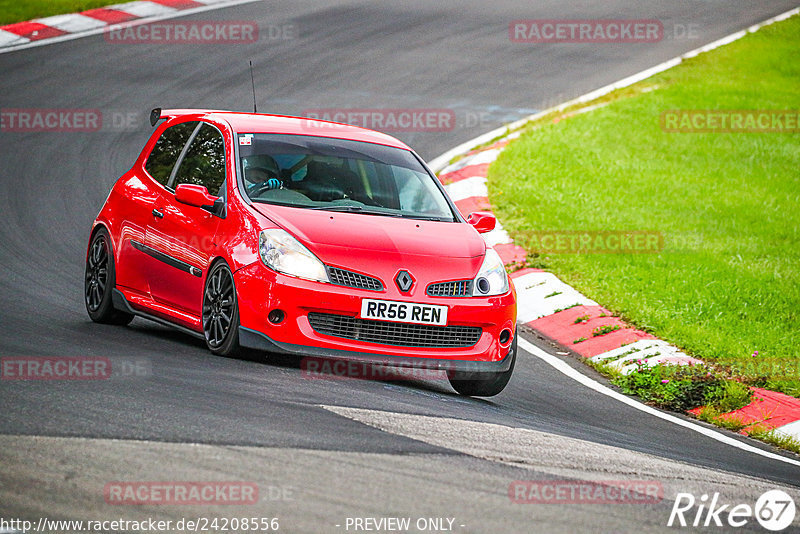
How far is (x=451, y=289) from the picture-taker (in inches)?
283

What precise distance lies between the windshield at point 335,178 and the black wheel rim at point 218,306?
623mm

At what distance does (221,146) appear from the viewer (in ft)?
26.4

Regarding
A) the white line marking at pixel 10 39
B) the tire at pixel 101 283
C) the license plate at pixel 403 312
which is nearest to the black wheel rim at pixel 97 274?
the tire at pixel 101 283

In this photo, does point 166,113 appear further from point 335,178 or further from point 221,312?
point 221,312

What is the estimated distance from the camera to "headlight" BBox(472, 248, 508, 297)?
24.0ft

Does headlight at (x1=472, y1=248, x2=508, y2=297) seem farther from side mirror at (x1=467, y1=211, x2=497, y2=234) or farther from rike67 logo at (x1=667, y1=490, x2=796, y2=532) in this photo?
rike67 logo at (x1=667, y1=490, x2=796, y2=532)

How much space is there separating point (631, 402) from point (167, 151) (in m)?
3.93

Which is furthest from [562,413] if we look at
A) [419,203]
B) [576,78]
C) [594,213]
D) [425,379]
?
[576,78]

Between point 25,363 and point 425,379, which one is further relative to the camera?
point 425,379

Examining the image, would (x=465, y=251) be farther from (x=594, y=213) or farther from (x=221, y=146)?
(x=594, y=213)

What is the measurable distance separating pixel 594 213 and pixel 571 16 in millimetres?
12557

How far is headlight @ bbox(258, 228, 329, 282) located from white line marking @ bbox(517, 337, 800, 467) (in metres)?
2.77

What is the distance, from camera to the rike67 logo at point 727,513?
4828 mm

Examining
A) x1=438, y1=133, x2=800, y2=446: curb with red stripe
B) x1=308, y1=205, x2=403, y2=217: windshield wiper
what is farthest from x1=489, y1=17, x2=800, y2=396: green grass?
x1=308, y1=205, x2=403, y2=217: windshield wiper
